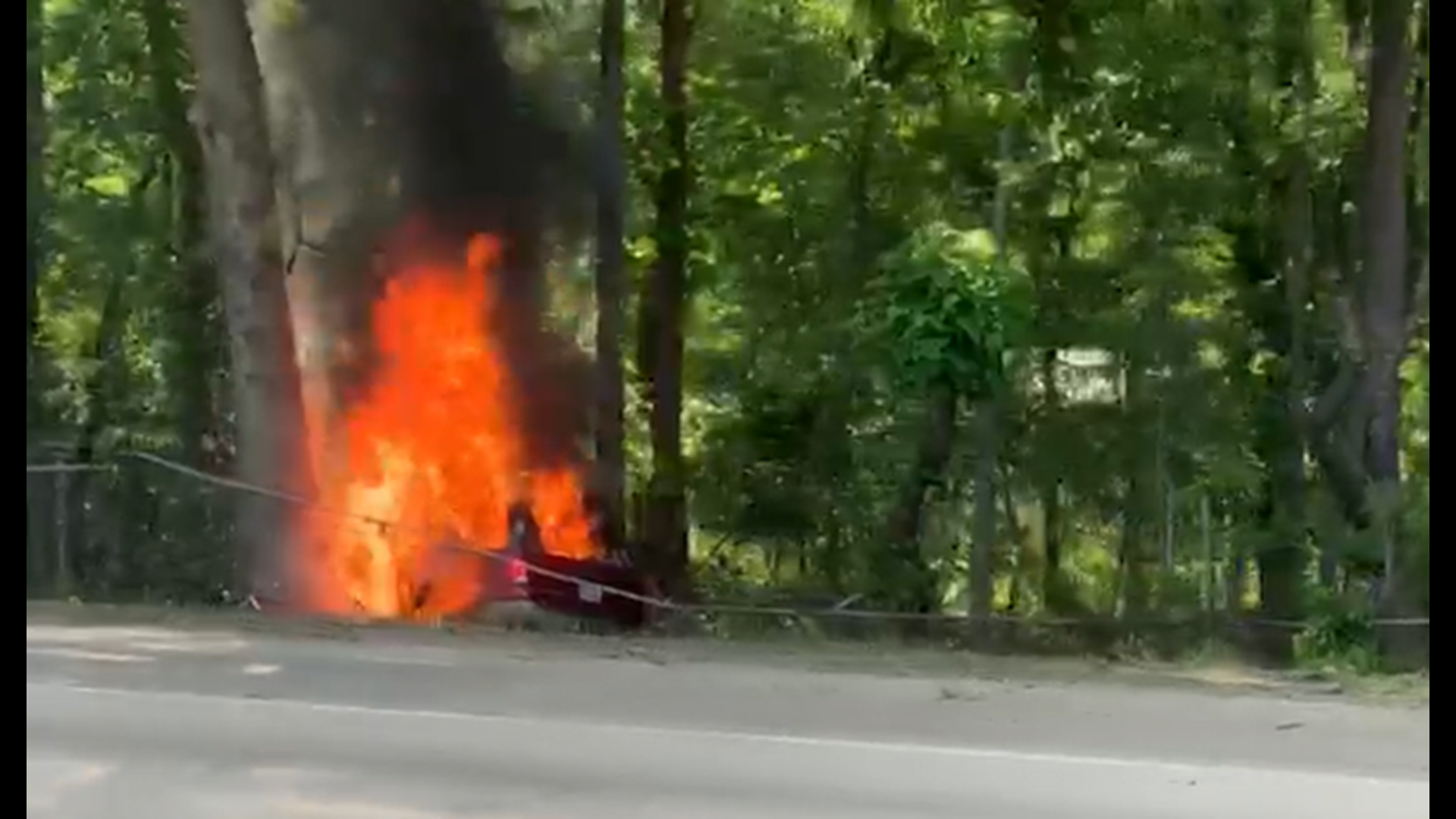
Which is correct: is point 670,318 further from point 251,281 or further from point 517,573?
point 517,573

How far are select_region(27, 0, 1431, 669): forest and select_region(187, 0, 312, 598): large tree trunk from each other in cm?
3

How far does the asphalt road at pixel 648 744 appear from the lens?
21.0 feet

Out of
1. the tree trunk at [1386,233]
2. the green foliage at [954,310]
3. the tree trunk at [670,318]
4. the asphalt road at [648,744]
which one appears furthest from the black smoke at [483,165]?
the tree trunk at [1386,233]

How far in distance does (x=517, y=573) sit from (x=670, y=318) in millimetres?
4351

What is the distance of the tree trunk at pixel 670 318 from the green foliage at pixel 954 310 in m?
2.98

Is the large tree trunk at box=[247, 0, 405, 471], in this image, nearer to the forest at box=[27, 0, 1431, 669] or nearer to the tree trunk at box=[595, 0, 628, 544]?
the forest at box=[27, 0, 1431, 669]

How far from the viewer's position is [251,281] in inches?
510

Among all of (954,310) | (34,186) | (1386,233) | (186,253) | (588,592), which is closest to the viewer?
(34,186)

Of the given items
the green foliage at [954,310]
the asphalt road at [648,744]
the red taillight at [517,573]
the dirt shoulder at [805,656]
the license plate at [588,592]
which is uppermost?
the green foliage at [954,310]

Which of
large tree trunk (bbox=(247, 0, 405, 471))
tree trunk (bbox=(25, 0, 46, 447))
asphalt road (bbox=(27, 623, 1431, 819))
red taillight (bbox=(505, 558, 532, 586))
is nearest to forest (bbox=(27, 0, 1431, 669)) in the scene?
large tree trunk (bbox=(247, 0, 405, 471))

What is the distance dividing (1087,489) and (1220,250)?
2.40 m

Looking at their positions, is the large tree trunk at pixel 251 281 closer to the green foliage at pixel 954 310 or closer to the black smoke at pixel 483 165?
the black smoke at pixel 483 165

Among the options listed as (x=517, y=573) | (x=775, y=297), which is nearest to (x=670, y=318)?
(x=775, y=297)
